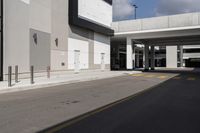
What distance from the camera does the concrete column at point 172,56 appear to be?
80.4 meters

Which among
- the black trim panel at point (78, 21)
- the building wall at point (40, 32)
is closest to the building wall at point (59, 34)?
the black trim panel at point (78, 21)

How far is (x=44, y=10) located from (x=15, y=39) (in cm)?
513

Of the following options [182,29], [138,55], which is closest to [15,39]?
[182,29]

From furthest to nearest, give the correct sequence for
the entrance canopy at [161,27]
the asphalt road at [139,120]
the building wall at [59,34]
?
the entrance canopy at [161,27], the building wall at [59,34], the asphalt road at [139,120]

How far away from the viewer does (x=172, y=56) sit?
267 feet

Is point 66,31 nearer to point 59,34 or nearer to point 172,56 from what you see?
point 59,34

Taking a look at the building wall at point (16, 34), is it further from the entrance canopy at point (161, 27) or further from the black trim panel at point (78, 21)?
the entrance canopy at point (161, 27)

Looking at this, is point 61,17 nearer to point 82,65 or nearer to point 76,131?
point 82,65

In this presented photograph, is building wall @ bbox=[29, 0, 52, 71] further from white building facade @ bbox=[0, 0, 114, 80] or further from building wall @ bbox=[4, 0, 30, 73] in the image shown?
building wall @ bbox=[4, 0, 30, 73]

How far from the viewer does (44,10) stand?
22.4 meters

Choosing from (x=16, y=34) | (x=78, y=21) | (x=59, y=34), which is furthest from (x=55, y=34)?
(x=16, y=34)

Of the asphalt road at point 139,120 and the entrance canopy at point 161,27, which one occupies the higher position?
the entrance canopy at point 161,27

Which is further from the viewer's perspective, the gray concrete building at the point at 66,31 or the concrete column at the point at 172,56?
the concrete column at the point at 172,56

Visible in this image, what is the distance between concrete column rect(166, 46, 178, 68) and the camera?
80.4m
